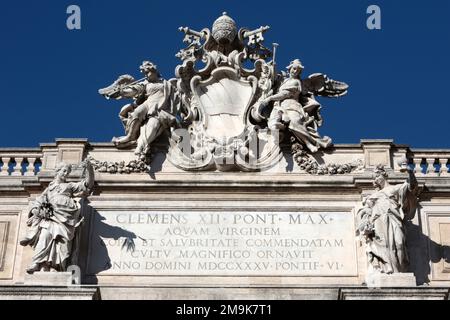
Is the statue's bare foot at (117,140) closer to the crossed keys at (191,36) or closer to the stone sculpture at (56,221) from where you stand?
the stone sculpture at (56,221)

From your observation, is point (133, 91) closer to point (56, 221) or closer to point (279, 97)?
point (279, 97)

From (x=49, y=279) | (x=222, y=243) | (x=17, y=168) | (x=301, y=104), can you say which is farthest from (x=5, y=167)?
(x=301, y=104)

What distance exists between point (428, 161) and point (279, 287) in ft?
12.6

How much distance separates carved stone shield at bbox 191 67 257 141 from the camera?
2216cm

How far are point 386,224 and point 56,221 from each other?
5378 mm

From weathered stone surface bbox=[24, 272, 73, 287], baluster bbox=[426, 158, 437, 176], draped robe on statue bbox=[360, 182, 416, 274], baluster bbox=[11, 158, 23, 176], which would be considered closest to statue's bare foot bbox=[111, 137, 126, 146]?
baluster bbox=[11, 158, 23, 176]

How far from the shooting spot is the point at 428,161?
863 inches

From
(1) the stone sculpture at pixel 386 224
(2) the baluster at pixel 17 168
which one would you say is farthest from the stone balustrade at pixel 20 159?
(1) the stone sculpture at pixel 386 224

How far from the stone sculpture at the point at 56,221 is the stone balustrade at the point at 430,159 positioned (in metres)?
5.69

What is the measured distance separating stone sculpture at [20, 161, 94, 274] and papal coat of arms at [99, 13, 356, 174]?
118 centimetres

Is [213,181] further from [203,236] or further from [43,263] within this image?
[43,263]

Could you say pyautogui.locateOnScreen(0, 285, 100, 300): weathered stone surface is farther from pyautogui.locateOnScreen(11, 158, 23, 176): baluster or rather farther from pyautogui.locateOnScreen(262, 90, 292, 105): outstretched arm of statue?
pyautogui.locateOnScreen(262, 90, 292, 105): outstretched arm of statue
